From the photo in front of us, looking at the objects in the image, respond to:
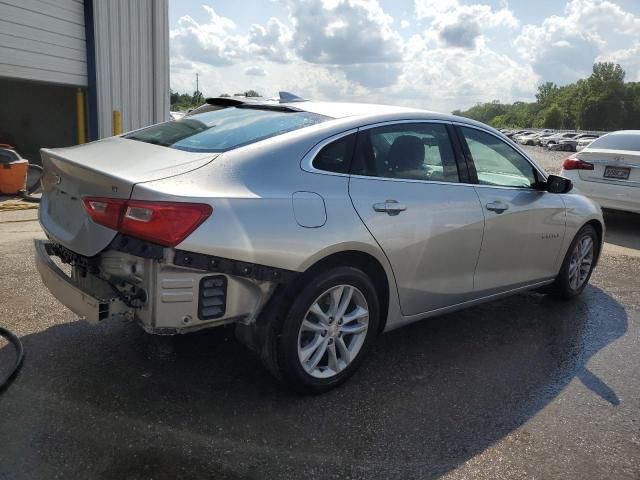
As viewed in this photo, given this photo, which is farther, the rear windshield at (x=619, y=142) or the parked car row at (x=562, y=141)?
Answer: the parked car row at (x=562, y=141)

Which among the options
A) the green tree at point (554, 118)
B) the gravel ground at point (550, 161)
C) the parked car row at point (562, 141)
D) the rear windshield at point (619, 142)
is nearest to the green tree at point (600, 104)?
the green tree at point (554, 118)

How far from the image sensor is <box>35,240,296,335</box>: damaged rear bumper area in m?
2.64

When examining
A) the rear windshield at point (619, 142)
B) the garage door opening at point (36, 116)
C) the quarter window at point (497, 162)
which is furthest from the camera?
the garage door opening at point (36, 116)

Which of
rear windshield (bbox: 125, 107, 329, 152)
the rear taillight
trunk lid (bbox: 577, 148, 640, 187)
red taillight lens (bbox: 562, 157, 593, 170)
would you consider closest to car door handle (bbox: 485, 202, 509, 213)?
rear windshield (bbox: 125, 107, 329, 152)

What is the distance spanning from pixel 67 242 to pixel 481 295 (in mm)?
2783

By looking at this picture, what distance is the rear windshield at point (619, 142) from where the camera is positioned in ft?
27.3

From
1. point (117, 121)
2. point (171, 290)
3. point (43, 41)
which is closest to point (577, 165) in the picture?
point (171, 290)

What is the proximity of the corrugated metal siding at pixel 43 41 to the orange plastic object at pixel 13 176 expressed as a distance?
1816mm

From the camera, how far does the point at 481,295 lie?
162 inches

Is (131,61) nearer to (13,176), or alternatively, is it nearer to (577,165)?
(13,176)

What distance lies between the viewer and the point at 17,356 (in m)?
3.39

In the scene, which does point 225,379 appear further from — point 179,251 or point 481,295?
point 481,295

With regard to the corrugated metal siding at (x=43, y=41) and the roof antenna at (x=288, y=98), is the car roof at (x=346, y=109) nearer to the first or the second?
the roof antenna at (x=288, y=98)

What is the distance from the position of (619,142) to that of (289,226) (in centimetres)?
753
